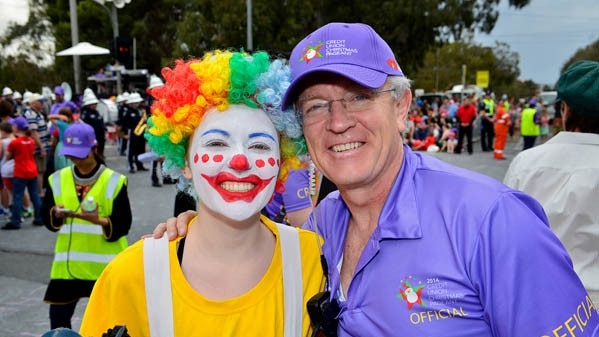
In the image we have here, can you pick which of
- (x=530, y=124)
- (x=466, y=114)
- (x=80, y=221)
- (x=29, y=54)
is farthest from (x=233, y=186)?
(x=29, y=54)

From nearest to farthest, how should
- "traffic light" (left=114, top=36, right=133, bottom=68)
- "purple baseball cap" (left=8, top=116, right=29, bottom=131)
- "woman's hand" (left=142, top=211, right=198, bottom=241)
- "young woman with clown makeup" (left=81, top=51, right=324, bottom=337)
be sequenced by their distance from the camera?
"young woman with clown makeup" (left=81, top=51, right=324, bottom=337)
"woman's hand" (left=142, top=211, right=198, bottom=241)
"purple baseball cap" (left=8, top=116, right=29, bottom=131)
"traffic light" (left=114, top=36, right=133, bottom=68)

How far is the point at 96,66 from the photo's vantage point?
34.0m

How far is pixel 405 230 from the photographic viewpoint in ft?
5.49

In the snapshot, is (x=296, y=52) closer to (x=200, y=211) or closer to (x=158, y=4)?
(x=200, y=211)

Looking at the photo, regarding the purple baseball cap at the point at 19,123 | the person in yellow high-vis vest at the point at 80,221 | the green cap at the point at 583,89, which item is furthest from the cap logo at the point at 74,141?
the purple baseball cap at the point at 19,123

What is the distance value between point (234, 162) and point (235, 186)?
0.09m

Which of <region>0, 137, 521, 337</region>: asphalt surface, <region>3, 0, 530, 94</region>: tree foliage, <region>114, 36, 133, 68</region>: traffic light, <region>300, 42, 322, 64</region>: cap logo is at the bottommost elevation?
<region>0, 137, 521, 337</region>: asphalt surface

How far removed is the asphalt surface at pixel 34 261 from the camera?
183 inches

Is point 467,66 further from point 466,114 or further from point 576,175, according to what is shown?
point 576,175

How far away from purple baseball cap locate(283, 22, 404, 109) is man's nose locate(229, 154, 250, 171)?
0.29 meters

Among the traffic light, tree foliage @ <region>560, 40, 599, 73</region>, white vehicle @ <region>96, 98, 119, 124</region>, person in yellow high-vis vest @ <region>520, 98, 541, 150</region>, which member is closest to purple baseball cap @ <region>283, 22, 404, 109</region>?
the traffic light

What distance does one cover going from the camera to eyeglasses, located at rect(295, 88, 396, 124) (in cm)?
185

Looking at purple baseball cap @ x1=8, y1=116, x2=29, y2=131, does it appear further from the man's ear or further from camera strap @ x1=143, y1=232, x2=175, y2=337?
the man's ear

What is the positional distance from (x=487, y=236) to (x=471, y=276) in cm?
12
